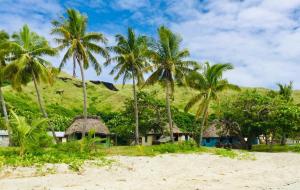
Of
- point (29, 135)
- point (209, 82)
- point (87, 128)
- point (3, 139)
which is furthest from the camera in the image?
point (87, 128)

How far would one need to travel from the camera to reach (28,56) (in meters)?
34.8

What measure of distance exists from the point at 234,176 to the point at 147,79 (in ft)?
68.6

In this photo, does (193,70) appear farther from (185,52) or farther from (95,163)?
(95,163)

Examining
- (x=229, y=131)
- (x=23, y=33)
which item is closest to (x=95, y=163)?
(x=23, y=33)

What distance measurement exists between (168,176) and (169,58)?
1948 cm

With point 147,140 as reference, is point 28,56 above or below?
above

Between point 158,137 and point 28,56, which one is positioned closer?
point 28,56

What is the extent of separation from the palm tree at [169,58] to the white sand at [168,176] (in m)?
13.0

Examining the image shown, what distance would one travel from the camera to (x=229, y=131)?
46.4 metres

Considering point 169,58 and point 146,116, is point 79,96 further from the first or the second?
point 169,58

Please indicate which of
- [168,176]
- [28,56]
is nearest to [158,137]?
[28,56]

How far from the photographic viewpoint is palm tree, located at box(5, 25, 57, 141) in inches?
1362

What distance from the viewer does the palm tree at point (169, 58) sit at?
38156 millimetres

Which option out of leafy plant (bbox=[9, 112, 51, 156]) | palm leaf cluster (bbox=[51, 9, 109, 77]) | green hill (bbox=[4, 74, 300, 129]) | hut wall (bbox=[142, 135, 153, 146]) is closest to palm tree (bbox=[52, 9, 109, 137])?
palm leaf cluster (bbox=[51, 9, 109, 77])
